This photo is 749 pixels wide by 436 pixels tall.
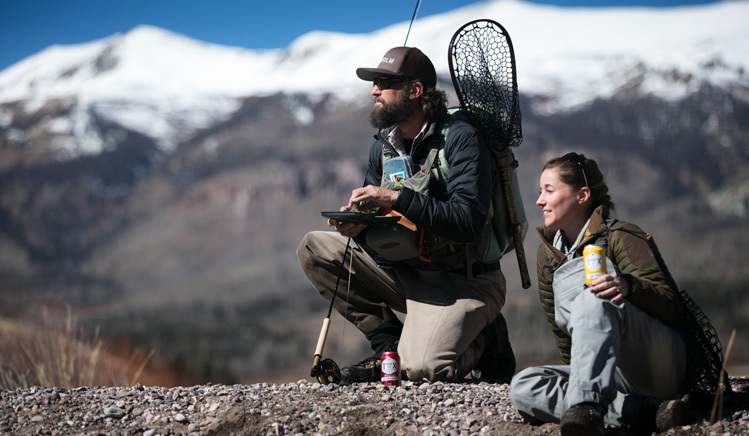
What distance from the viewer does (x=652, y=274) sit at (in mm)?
3219

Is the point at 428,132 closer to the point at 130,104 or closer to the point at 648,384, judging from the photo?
the point at 648,384

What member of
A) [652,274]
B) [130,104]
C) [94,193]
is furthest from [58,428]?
[130,104]

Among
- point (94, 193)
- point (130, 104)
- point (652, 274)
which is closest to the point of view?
point (652, 274)

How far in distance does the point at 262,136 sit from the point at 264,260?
24581 millimetres

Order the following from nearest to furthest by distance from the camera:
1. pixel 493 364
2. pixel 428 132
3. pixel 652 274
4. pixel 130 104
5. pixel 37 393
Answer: pixel 652 274, pixel 37 393, pixel 428 132, pixel 493 364, pixel 130 104

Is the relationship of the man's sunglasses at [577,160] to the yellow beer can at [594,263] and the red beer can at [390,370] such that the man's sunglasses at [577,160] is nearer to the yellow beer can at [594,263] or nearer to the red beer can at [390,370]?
the yellow beer can at [594,263]

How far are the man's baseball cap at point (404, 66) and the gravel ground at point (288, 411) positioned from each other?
1848 mm

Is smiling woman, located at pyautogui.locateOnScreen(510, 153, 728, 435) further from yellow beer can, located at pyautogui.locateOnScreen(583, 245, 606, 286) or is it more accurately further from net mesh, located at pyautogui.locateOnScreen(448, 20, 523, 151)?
net mesh, located at pyautogui.locateOnScreen(448, 20, 523, 151)

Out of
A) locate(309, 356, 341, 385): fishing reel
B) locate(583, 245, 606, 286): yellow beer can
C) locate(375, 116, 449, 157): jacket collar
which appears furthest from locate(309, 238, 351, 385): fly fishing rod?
locate(583, 245, 606, 286): yellow beer can

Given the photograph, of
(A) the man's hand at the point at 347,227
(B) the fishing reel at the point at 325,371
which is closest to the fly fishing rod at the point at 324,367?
(B) the fishing reel at the point at 325,371

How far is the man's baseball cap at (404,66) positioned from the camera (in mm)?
4805

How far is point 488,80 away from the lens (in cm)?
512

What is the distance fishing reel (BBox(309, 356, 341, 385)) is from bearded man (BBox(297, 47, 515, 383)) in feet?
0.25

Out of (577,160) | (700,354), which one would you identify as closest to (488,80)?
(577,160)
